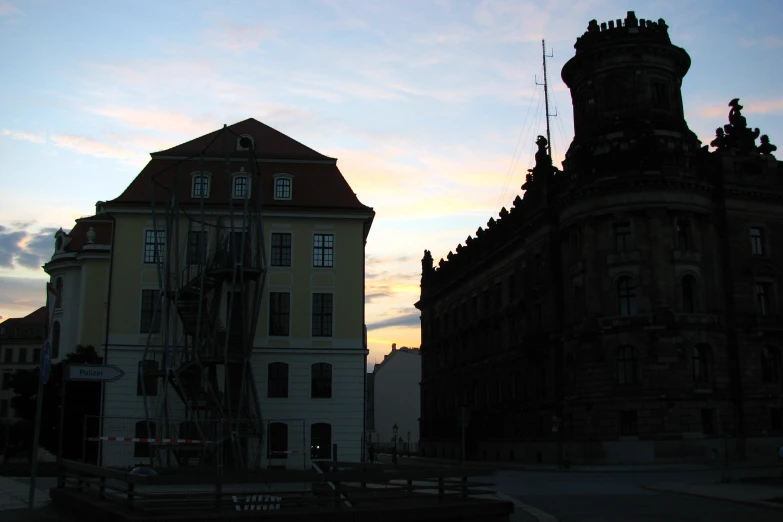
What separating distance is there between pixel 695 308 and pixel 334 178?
2245cm

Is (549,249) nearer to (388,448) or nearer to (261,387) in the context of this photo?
(261,387)

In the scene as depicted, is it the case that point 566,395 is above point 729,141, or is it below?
below

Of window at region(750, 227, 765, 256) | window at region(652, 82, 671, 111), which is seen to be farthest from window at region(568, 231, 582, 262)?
window at region(750, 227, 765, 256)

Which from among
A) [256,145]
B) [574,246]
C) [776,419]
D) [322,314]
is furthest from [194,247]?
[776,419]

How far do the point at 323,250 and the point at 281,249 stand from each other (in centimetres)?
197

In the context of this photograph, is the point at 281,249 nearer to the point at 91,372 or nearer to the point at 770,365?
the point at 91,372

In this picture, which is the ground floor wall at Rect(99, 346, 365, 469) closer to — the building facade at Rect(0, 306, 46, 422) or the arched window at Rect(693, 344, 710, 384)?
the arched window at Rect(693, 344, 710, 384)

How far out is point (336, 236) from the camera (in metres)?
39.5

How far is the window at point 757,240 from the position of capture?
166 feet

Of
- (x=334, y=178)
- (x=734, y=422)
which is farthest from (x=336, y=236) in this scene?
(x=734, y=422)

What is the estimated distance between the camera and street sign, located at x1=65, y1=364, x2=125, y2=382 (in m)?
16.5

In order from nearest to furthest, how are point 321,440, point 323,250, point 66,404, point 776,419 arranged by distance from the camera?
point 321,440, point 66,404, point 323,250, point 776,419

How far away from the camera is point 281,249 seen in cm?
3938

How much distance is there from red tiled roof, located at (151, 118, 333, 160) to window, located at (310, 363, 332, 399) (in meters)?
10.2
